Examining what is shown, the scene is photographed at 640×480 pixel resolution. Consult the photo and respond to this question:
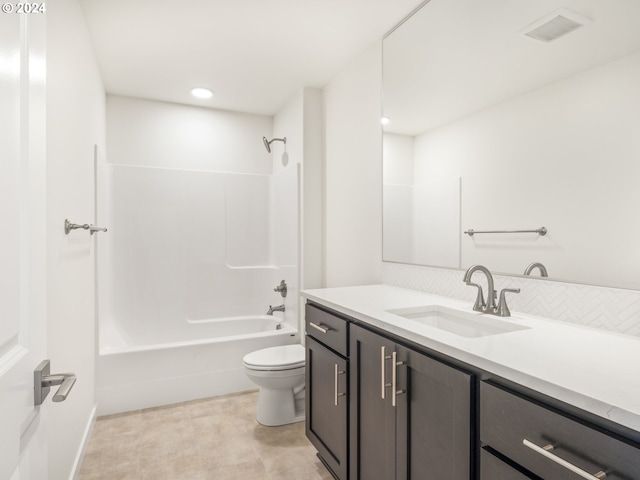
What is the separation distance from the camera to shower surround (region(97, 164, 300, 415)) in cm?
277

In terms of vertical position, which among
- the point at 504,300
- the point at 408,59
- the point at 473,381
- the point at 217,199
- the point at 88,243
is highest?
the point at 408,59

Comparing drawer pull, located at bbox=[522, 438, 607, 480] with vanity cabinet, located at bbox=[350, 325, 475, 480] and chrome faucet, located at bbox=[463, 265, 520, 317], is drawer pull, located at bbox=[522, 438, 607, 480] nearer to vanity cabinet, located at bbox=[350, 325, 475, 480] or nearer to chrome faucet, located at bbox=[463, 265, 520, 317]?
vanity cabinet, located at bbox=[350, 325, 475, 480]

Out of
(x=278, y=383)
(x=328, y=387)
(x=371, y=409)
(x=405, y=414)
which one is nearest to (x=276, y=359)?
(x=278, y=383)

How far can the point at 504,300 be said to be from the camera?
1.47 meters

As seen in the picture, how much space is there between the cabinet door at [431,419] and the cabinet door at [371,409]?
2.5 inches

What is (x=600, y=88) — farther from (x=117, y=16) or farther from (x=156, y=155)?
(x=156, y=155)

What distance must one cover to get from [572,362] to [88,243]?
2523 millimetres

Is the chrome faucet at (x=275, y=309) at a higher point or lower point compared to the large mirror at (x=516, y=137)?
lower

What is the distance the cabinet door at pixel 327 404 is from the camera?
1.66 meters

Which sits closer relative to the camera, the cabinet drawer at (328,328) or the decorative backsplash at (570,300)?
the decorative backsplash at (570,300)

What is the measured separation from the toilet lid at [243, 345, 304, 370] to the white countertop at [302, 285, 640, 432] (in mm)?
1020

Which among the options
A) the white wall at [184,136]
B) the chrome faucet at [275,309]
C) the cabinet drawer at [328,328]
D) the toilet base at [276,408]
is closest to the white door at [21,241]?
the cabinet drawer at [328,328]

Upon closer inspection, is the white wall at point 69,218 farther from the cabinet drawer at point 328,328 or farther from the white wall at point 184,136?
the cabinet drawer at point 328,328

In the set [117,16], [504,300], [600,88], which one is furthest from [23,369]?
[117,16]
